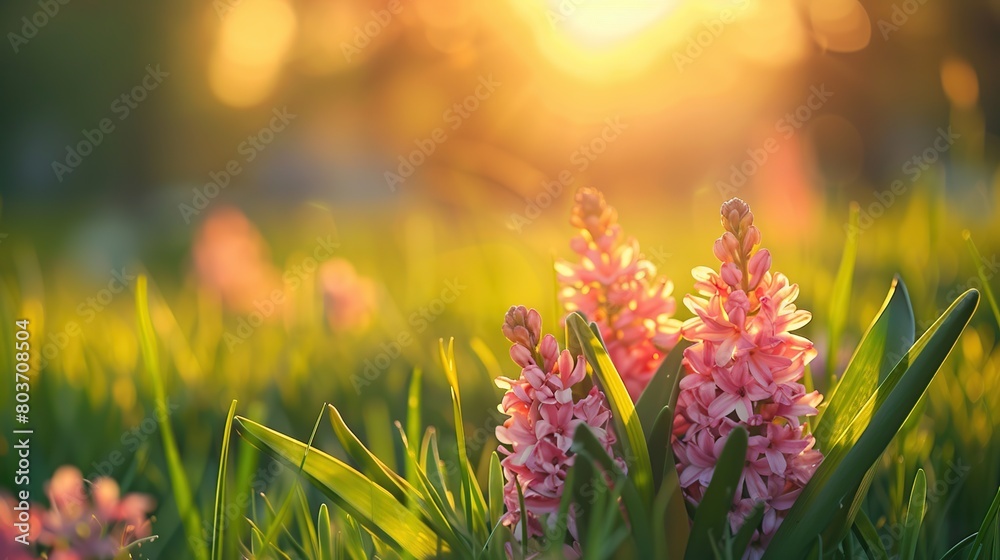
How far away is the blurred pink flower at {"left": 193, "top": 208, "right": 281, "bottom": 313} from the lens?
3600 millimetres

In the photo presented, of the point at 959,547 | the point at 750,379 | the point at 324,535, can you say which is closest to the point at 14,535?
the point at 324,535

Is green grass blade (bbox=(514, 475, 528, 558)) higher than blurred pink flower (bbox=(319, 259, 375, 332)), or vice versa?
green grass blade (bbox=(514, 475, 528, 558))

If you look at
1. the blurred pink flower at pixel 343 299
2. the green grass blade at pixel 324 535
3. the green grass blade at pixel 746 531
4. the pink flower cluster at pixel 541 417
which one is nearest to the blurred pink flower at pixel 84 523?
the green grass blade at pixel 324 535

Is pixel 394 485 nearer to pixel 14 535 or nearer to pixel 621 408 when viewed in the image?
pixel 621 408

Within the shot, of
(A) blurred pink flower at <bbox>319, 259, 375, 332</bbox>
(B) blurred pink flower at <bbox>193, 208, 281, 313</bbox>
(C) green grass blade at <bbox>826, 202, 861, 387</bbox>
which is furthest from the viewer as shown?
(B) blurred pink flower at <bbox>193, 208, 281, 313</bbox>

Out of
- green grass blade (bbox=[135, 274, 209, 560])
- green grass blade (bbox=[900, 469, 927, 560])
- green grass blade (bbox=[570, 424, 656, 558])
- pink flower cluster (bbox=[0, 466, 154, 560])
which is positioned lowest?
pink flower cluster (bbox=[0, 466, 154, 560])

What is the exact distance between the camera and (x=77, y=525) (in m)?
1.18

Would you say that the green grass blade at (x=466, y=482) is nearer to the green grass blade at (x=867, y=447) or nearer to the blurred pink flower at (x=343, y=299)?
the green grass blade at (x=867, y=447)

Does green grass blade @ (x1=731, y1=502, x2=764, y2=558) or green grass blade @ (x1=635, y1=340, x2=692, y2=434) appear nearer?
green grass blade @ (x1=731, y1=502, x2=764, y2=558)

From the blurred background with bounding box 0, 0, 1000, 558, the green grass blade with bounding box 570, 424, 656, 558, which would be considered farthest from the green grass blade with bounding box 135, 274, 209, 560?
the green grass blade with bounding box 570, 424, 656, 558

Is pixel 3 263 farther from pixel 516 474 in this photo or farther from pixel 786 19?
pixel 786 19

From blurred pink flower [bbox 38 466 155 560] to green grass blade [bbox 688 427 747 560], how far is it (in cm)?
78

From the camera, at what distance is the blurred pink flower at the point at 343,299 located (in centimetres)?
301

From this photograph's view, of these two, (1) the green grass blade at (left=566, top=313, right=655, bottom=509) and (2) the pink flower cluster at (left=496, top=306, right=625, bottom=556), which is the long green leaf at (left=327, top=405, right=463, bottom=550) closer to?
(2) the pink flower cluster at (left=496, top=306, right=625, bottom=556)
